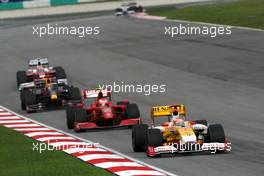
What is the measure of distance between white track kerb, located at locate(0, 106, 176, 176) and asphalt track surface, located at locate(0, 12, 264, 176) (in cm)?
42

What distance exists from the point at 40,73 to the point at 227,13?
38.5 meters

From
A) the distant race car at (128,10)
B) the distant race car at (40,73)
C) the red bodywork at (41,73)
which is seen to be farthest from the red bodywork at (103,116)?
the distant race car at (128,10)

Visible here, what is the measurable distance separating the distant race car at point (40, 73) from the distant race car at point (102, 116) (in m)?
9.18

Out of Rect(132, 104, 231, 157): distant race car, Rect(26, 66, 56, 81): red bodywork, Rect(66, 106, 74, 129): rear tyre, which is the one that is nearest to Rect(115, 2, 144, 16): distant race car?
Rect(26, 66, 56, 81): red bodywork

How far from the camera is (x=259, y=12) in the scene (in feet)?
227

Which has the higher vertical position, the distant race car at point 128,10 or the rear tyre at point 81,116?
the rear tyre at point 81,116

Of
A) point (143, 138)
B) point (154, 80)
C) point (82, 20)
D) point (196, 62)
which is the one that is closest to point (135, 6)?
point (82, 20)

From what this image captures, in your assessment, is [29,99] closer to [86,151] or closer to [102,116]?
[102,116]

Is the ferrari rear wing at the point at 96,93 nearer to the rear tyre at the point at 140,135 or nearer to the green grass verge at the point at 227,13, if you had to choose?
the rear tyre at the point at 140,135

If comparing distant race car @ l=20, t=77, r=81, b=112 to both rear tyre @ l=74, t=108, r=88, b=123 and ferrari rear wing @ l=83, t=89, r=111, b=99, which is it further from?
rear tyre @ l=74, t=108, r=88, b=123

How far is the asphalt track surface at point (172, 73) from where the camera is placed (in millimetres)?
20175

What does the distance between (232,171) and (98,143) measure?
241 inches

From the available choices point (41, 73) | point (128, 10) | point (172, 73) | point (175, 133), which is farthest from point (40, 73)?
point (128, 10)

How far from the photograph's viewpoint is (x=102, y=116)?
25719mm
